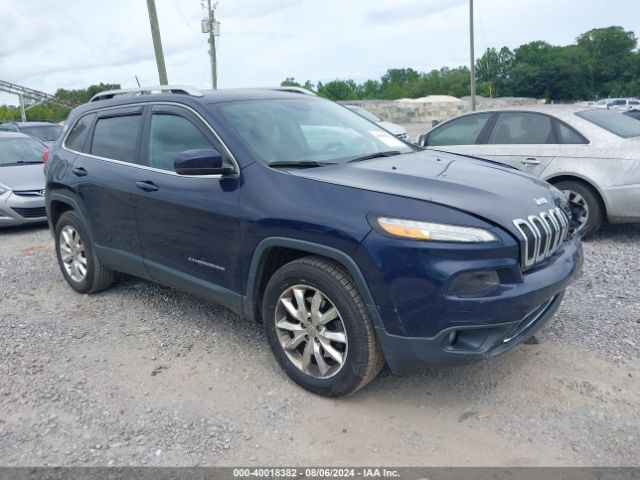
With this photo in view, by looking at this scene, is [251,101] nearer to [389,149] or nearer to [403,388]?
[389,149]

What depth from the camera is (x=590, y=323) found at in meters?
4.26

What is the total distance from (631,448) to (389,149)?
2429mm

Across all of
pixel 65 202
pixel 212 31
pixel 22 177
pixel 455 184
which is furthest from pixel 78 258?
pixel 212 31

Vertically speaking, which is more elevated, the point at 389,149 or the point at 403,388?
the point at 389,149

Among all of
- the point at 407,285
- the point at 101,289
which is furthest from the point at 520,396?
the point at 101,289

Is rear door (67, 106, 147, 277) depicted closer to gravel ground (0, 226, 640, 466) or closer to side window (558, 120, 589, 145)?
gravel ground (0, 226, 640, 466)

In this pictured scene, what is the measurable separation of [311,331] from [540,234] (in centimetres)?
136

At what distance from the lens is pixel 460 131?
7.59 m

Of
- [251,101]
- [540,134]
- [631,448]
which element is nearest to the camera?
Result: [631,448]

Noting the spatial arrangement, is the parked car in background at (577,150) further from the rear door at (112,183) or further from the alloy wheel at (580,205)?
the rear door at (112,183)

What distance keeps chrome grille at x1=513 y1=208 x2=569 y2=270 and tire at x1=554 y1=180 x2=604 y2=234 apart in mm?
3128

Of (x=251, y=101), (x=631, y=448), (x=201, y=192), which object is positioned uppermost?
(x=251, y=101)

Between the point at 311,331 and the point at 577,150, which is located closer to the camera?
the point at 311,331

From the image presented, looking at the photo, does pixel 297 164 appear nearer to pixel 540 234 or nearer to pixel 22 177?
pixel 540 234
